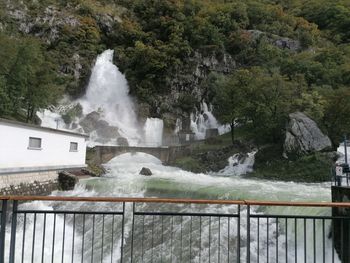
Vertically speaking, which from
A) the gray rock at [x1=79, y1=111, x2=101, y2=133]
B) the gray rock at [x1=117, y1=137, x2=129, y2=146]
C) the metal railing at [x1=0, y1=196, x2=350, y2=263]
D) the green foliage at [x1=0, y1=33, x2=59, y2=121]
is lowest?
the metal railing at [x1=0, y1=196, x2=350, y2=263]

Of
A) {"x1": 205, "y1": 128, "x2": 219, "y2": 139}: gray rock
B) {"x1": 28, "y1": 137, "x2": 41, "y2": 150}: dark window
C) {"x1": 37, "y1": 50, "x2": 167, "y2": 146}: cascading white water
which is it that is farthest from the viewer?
{"x1": 205, "y1": 128, "x2": 219, "y2": 139}: gray rock

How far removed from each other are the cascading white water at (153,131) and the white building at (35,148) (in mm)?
23818

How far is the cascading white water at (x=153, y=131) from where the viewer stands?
168ft

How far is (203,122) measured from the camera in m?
54.1

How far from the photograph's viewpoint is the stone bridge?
41625mm

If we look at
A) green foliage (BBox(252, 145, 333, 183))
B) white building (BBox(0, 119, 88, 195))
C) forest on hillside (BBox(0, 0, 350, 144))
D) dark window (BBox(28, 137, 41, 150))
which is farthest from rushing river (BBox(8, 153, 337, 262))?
forest on hillside (BBox(0, 0, 350, 144))

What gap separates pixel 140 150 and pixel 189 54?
23977 mm

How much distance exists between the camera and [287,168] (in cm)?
3111

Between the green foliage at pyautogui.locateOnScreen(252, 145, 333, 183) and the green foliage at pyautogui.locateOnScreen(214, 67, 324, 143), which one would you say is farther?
the green foliage at pyautogui.locateOnScreen(214, 67, 324, 143)

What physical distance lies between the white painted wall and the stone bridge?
14.1m

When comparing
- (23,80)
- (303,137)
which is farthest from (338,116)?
(23,80)

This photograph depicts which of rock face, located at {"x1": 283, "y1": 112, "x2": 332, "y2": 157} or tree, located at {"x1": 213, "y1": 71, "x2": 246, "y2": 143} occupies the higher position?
tree, located at {"x1": 213, "y1": 71, "x2": 246, "y2": 143}

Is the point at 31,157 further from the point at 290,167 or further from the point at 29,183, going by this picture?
the point at 290,167

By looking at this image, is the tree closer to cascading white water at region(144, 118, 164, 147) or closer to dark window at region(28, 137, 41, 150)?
cascading white water at region(144, 118, 164, 147)
